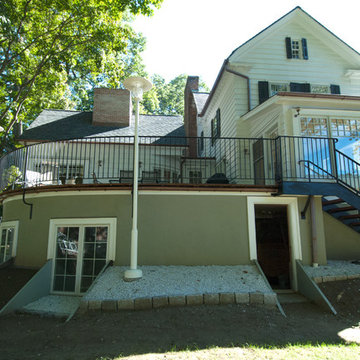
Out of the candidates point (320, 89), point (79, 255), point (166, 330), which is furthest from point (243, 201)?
point (320, 89)

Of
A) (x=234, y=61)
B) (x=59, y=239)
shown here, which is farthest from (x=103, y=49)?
(x=59, y=239)

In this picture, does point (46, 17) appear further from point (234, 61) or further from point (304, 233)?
point (304, 233)

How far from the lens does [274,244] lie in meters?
7.68

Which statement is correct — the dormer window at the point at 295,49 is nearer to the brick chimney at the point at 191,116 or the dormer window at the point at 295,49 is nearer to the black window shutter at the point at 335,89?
the black window shutter at the point at 335,89

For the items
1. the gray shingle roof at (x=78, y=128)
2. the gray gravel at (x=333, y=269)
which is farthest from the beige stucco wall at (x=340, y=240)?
the gray shingle roof at (x=78, y=128)

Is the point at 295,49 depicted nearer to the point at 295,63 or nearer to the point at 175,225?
the point at 295,63

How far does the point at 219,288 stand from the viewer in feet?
17.2

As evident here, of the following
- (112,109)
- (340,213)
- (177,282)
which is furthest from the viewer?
(112,109)

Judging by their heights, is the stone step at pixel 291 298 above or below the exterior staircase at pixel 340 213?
below

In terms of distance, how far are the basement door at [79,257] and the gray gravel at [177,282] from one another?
1.94 feet

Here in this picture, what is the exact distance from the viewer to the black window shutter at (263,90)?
10367mm

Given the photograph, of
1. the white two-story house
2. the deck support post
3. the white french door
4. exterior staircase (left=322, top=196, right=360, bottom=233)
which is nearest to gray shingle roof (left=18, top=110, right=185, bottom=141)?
the white two-story house

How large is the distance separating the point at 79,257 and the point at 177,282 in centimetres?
241

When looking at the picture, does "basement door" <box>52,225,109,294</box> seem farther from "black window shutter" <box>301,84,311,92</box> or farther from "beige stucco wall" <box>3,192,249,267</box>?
"black window shutter" <box>301,84,311,92</box>
